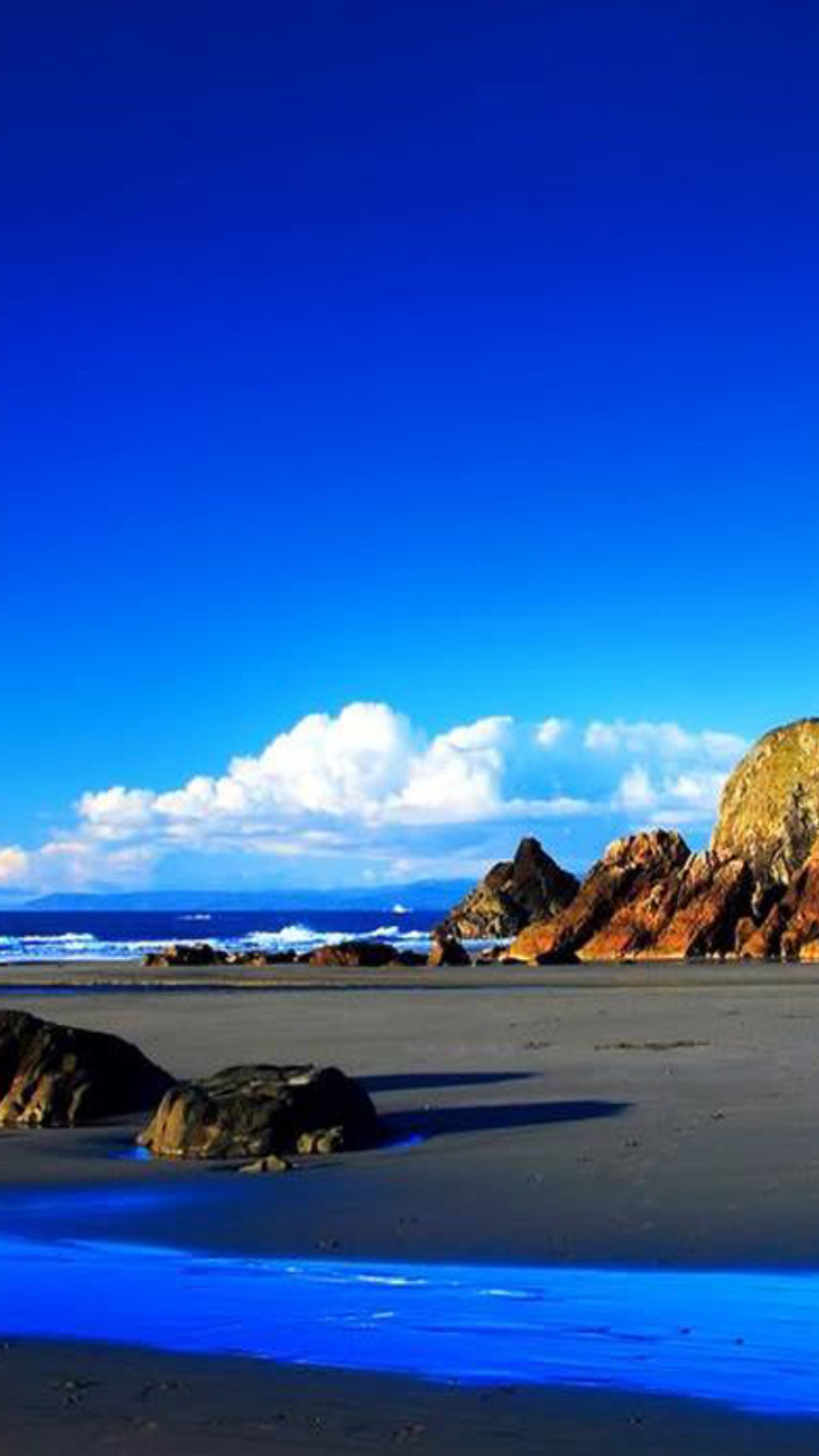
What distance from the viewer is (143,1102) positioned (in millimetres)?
19172

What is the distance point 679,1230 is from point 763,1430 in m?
4.93

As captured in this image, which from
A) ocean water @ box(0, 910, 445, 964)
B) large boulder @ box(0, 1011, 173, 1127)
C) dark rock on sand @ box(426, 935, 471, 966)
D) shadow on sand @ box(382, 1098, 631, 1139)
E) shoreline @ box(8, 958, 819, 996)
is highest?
ocean water @ box(0, 910, 445, 964)

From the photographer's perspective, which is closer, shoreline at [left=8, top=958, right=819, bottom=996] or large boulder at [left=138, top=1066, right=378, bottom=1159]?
large boulder at [left=138, top=1066, right=378, bottom=1159]

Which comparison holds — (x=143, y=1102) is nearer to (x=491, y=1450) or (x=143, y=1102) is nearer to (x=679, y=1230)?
(x=679, y=1230)

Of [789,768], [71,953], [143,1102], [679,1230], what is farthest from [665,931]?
[679,1230]

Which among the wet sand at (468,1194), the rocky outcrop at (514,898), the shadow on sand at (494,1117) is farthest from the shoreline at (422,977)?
the rocky outcrop at (514,898)

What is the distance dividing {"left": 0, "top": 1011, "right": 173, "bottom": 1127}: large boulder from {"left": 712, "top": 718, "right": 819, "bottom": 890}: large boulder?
64.2 meters

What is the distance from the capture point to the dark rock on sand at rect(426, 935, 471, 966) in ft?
212

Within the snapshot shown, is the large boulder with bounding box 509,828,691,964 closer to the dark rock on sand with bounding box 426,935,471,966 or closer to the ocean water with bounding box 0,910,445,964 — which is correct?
the dark rock on sand with bounding box 426,935,471,966

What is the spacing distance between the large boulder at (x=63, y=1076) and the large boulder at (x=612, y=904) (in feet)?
159

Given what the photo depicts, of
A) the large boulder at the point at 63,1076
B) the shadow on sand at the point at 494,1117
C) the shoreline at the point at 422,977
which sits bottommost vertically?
the shadow on sand at the point at 494,1117

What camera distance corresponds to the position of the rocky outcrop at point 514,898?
10688cm

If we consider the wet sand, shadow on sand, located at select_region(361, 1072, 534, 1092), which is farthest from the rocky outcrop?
shadow on sand, located at select_region(361, 1072, 534, 1092)

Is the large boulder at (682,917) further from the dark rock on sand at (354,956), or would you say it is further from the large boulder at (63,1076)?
the large boulder at (63,1076)
